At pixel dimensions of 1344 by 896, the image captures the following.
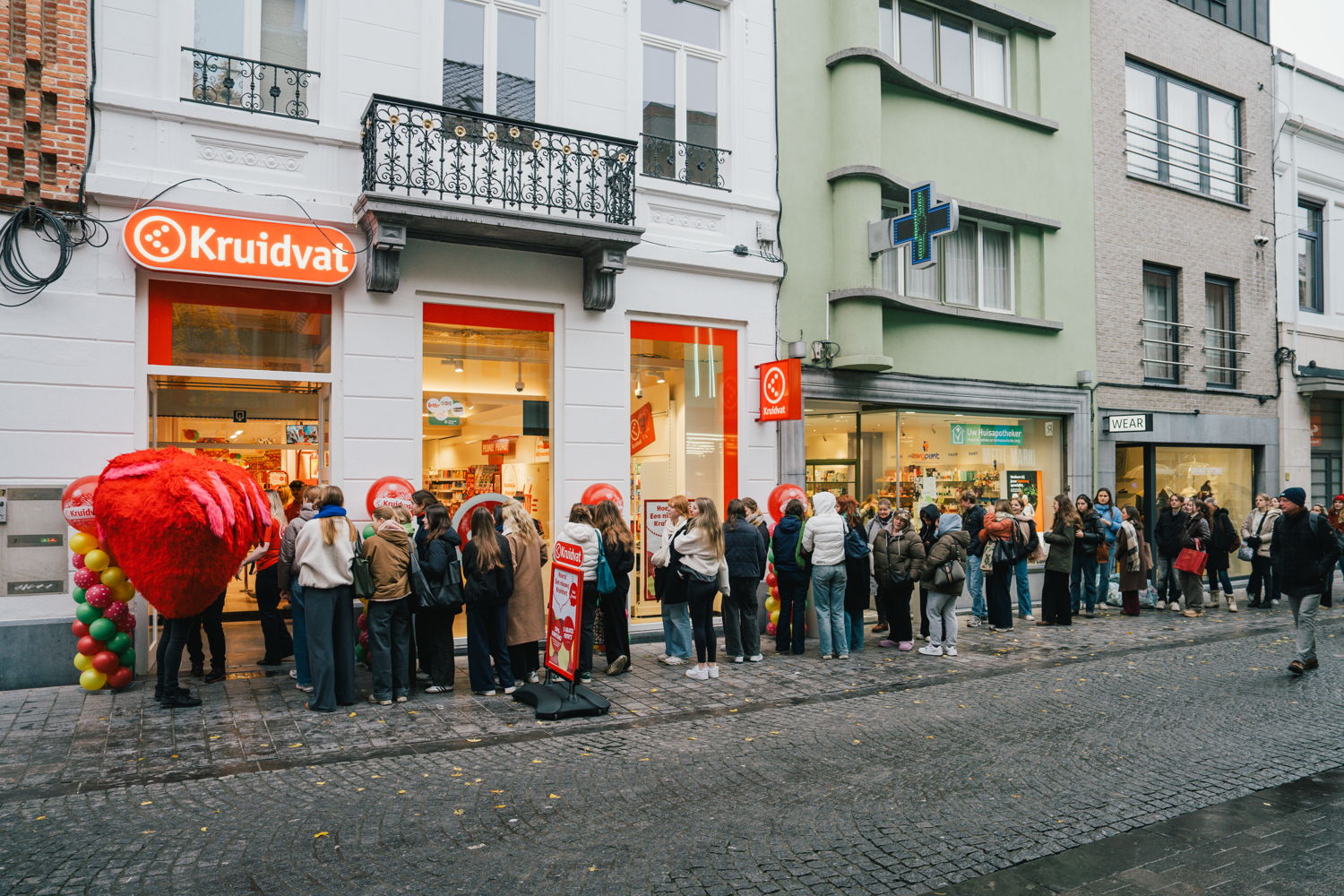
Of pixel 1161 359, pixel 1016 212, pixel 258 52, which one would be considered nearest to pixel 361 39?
pixel 258 52

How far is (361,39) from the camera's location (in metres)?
10.1

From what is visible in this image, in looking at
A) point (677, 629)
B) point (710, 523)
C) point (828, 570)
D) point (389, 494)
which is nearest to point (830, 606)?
point (828, 570)

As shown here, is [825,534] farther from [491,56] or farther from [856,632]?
[491,56]

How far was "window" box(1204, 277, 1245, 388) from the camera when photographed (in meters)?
18.0

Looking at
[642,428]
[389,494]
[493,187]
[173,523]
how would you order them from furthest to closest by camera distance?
[642,428] < [493,187] < [389,494] < [173,523]

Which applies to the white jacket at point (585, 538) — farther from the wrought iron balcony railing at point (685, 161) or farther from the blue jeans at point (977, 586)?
the blue jeans at point (977, 586)

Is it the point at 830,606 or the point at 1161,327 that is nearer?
the point at 830,606

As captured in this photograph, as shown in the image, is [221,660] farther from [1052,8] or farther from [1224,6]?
[1224,6]

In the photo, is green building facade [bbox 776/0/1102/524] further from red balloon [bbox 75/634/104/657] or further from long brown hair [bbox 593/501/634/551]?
red balloon [bbox 75/634/104/657]

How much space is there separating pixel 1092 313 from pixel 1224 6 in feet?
25.7

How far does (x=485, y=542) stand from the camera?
27.3ft

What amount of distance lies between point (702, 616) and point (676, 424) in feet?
11.8

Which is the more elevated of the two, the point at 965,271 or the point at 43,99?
the point at 43,99

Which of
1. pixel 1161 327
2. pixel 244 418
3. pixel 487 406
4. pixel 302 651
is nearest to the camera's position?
pixel 302 651
